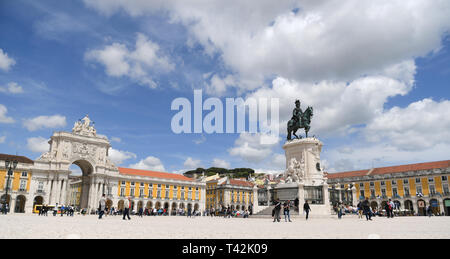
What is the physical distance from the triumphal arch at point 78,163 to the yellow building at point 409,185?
4217cm

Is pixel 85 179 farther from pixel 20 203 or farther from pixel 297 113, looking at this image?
pixel 297 113

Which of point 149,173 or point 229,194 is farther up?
point 149,173

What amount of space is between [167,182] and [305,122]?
48976 mm

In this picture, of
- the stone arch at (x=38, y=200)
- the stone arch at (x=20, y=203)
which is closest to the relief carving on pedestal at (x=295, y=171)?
the stone arch at (x=38, y=200)

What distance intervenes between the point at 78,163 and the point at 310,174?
4989cm

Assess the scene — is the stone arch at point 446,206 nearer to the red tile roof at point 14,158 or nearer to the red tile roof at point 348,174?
the red tile roof at point 348,174

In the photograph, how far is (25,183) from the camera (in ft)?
173

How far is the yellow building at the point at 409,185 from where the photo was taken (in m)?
55.0

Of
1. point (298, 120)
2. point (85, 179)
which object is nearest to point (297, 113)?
point (298, 120)

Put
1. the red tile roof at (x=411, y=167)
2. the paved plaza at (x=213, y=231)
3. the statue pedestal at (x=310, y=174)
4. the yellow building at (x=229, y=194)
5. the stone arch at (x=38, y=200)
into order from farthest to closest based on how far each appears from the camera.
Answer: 1. the yellow building at (x=229, y=194)
2. the red tile roof at (x=411, y=167)
3. the stone arch at (x=38, y=200)
4. the statue pedestal at (x=310, y=174)
5. the paved plaza at (x=213, y=231)

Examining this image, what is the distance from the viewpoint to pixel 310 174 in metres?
25.1

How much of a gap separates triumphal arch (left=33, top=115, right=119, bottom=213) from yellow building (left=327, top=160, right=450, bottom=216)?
42167mm

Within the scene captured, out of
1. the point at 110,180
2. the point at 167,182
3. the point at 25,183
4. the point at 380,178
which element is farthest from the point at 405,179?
the point at 25,183
